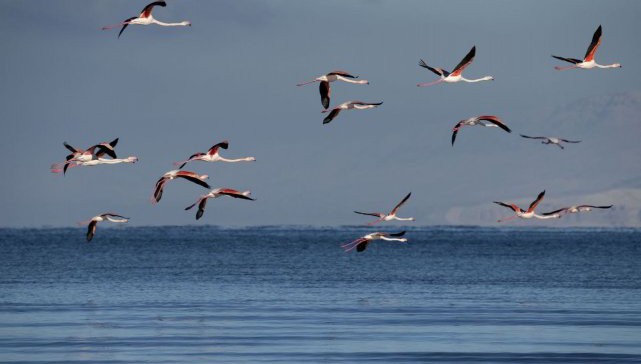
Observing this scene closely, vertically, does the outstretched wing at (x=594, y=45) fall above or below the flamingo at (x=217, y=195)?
above

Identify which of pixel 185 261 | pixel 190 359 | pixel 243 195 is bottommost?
pixel 185 261

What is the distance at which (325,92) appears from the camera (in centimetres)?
3734

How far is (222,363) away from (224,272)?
163ft

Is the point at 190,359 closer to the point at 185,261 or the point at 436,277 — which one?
the point at 436,277

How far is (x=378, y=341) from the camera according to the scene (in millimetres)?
39312

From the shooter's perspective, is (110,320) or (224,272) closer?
(110,320)

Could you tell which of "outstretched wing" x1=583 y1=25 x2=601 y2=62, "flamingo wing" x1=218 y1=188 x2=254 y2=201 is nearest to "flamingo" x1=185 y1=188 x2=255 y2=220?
"flamingo wing" x1=218 y1=188 x2=254 y2=201

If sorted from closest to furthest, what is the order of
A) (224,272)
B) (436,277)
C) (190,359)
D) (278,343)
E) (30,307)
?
1. (190,359)
2. (278,343)
3. (30,307)
4. (436,277)
5. (224,272)

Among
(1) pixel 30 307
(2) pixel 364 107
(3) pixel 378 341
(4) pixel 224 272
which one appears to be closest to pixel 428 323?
(3) pixel 378 341

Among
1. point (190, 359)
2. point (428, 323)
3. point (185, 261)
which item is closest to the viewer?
point (190, 359)

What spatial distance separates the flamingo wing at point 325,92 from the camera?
3681 centimetres

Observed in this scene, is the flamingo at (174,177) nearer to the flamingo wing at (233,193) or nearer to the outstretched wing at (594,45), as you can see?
the flamingo wing at (233,193)

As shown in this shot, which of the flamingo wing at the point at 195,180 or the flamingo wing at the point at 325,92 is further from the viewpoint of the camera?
the flamingo wing at the point at 325,92

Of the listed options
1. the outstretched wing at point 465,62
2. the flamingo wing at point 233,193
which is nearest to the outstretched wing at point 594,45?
the outstretched wing at point 465,62
